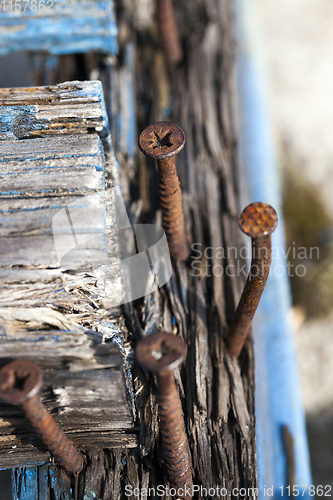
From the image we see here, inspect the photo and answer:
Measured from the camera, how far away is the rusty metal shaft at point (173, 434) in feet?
4.40

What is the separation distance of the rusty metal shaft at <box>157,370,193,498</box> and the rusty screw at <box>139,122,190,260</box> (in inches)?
31.3

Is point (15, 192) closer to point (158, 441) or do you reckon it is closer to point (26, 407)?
point (26, 407)

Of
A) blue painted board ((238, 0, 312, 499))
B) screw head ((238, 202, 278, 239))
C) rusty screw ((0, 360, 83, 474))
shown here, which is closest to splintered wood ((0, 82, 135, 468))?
rusty screw ((0, 360, 83, 474))

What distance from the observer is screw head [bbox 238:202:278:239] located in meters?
1.45

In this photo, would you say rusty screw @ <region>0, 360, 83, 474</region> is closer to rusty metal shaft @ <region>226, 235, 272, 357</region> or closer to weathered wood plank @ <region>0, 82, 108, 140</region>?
rusty metal shaft @ <region>226, 235, 272, 357</region>

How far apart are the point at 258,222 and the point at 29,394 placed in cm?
92

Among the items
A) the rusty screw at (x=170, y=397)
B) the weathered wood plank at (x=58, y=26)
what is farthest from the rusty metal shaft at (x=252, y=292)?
the weathered wood plank at (x=58, y=26)

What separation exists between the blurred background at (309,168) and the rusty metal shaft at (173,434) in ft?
5.26

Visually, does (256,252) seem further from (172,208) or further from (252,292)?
(172,208)

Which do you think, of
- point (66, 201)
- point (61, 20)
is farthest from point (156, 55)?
point (66, 201)

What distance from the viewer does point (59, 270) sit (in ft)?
4.99

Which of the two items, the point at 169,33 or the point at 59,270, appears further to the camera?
the point at 169,33

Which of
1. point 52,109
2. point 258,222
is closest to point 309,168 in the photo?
point 258,222

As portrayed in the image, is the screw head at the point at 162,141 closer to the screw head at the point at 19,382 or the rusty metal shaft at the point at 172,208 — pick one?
the rusty metal shaft at the point at 172,208
